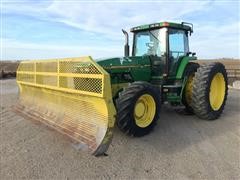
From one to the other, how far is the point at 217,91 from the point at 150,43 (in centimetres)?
205

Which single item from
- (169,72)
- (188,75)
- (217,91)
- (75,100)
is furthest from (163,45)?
(75,100)

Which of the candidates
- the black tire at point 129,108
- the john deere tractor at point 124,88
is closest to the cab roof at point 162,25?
the john deere tractor at point 124,88

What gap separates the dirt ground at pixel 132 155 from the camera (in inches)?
170

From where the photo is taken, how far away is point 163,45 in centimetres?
710

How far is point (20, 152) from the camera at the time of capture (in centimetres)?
505

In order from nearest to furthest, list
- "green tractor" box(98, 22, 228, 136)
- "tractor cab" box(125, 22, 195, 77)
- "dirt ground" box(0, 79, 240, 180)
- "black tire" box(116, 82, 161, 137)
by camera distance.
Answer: "dirt ground" box(0, 79, 240, 180)
"black tire" box(116, 82, 161, 137)
"green tractor" box(98, 22, 228, 136)
"tractor cab" box(125, 22, 195, 77)

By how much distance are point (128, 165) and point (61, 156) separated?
3.54ft

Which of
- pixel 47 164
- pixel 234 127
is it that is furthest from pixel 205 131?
pixel 47 164

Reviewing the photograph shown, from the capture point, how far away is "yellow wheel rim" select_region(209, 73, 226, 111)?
24.9ft

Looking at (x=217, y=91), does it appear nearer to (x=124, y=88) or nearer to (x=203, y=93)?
(x=203, y=93)

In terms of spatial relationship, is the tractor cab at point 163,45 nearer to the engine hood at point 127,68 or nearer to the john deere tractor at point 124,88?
the john deere tractor at point 124,88

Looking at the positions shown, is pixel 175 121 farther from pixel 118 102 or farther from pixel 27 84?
pixel 27 84

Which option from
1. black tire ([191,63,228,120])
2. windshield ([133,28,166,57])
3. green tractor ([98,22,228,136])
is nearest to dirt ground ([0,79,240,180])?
black tire ([191,63,228,120])

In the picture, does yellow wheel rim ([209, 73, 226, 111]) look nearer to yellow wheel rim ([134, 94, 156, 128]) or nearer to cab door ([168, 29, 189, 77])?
cab door ([168, 29, 189, 77])
